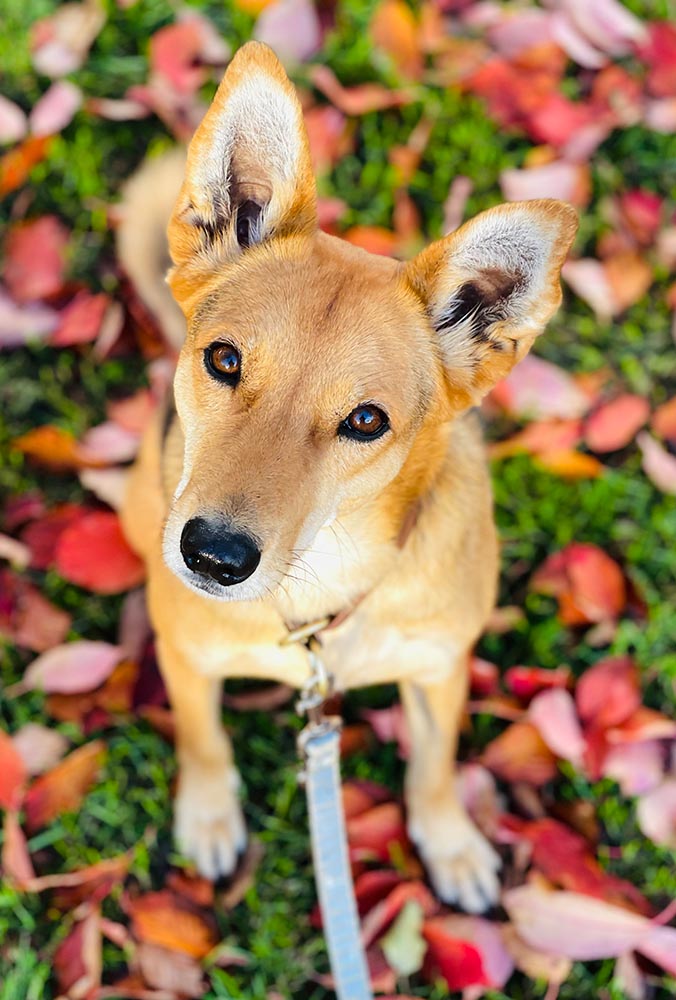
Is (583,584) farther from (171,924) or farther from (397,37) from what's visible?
(397,37)

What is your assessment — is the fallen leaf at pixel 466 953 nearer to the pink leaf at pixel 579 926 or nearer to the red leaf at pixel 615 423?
the pink leaf at pixel 579 926

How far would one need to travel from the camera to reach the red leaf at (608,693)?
3664 mm

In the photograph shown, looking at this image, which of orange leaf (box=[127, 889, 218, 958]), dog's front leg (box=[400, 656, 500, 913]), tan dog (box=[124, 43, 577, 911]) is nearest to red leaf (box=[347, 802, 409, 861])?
dog's front leg (box=[400, 656, 500, 913])

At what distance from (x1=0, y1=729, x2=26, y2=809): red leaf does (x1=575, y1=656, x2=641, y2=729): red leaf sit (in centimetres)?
198

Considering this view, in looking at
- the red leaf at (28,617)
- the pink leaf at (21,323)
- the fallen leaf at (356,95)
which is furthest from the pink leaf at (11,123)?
the red leaf at (28,617)

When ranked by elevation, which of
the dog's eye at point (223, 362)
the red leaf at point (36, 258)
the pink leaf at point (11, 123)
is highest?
the dog's eye at point (223, 362)

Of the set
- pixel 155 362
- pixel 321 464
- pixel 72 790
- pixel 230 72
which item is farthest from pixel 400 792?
pixel 230 72

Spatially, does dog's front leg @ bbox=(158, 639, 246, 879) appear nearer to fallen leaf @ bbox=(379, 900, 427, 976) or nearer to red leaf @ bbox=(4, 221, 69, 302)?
fallen leaf @ bbox=(379, 900, 427, 976)

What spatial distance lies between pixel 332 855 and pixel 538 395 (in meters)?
2.16

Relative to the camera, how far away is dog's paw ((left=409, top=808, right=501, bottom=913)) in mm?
3395

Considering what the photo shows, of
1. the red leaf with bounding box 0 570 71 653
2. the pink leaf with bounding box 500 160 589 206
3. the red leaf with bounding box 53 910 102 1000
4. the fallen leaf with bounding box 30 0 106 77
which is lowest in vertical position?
the red leaf with bounding box 53 910 102 1000

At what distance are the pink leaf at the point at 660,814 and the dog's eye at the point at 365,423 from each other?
1.90 m

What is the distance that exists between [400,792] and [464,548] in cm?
122

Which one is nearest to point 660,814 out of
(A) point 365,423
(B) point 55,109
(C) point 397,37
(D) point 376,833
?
(D) point 376,833
